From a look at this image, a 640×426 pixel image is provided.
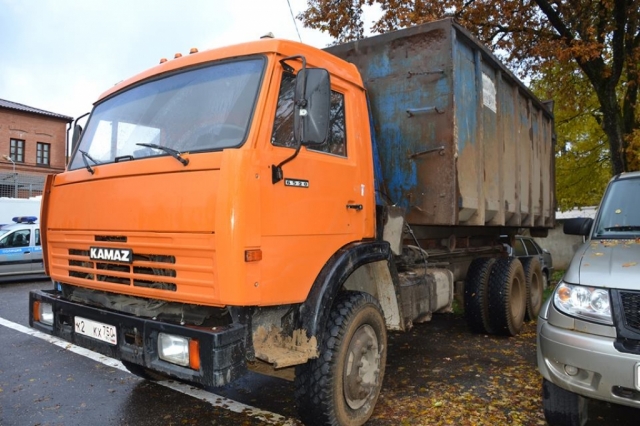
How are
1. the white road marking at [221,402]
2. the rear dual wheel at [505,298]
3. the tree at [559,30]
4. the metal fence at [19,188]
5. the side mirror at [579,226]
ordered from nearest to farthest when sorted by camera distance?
the white road marking at [221,402]
the side mirror at [579,226]
the rear dual wheel at [505,298]
the tree at [559,30]
the metal fence at [19,188]

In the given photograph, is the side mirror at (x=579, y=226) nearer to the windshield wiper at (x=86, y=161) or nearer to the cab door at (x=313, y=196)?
the cab door at (x=313, y=196)

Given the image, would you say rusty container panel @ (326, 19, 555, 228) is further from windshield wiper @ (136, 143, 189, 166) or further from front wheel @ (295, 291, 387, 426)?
windshield wiper @ (136, 143, 189, 166)

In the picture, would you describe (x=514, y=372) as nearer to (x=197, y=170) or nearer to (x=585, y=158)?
(x=197, y=170)

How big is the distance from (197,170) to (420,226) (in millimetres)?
2889

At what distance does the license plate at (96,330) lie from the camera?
3.13m

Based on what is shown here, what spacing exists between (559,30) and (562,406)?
468 inches

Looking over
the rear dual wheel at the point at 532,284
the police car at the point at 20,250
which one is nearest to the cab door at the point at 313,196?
the rear dual wheel at the point at 532,284

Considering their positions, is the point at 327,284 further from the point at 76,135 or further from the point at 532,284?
the point at 532,284

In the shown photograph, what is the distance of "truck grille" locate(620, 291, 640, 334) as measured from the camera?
273cm

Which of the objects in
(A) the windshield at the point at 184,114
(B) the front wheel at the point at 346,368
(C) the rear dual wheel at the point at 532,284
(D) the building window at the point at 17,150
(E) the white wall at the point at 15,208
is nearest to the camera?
(A) the windshield at the point at 184,114

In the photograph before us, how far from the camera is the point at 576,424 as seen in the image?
3.16m

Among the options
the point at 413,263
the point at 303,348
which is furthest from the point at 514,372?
the point at 303,348

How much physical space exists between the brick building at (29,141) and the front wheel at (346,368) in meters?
30.7

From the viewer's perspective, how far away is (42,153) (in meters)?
33.1
